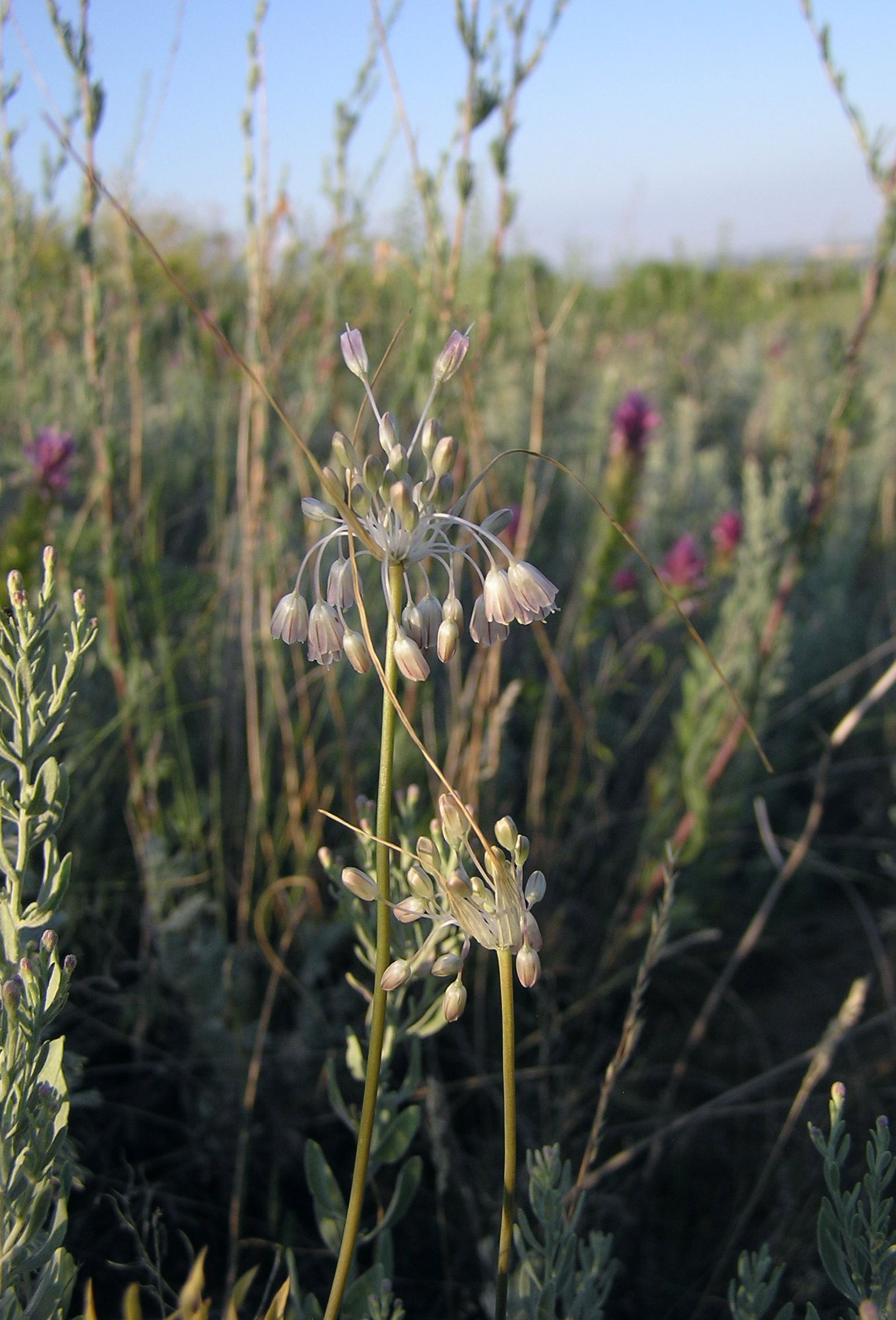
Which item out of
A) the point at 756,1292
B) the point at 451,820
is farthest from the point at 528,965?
the point at 756,1292

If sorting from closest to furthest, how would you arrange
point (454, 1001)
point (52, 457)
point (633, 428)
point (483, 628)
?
point (454, 1001) < point (483, 628) < point (52, 457) < point (633, 428)

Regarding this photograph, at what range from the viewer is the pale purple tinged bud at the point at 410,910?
75cm

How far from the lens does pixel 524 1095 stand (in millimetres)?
1857

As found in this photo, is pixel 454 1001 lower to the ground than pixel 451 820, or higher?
lower

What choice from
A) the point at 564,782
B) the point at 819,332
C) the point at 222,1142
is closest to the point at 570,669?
the point at 564,782

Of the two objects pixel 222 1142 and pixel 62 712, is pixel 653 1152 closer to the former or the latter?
pixel 222 1142

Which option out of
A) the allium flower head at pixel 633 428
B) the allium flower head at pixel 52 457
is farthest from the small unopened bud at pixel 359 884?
the allium flower head at pixel 633 428

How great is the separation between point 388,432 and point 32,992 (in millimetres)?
574

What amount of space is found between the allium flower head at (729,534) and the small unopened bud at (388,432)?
247 centimetres

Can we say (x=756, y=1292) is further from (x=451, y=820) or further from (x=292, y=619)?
(x=292, y=619)

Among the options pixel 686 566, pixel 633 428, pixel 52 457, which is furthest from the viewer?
pixel 633 428

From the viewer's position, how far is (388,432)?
78cm

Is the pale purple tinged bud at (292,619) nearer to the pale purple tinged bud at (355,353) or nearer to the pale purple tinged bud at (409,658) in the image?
the pale purple tinged bud at (409,658)

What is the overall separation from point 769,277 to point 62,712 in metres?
10.0
